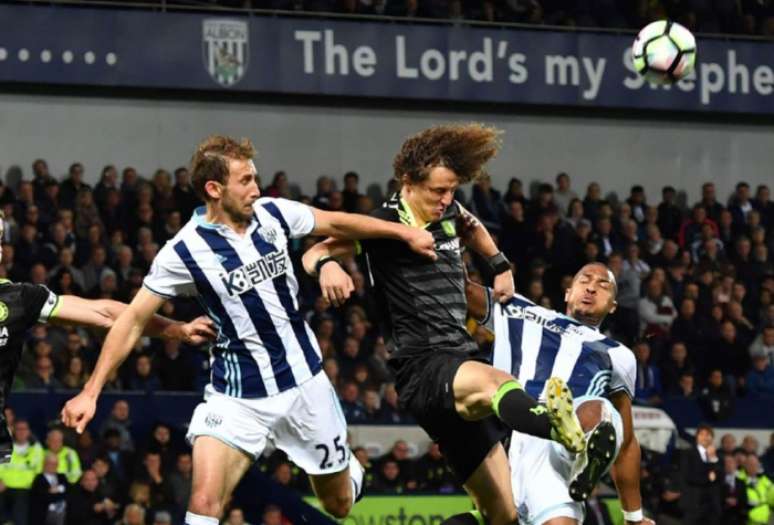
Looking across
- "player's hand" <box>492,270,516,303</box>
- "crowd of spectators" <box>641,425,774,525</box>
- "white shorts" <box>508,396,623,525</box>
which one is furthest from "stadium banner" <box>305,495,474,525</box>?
"player's hand" <box>492,270,516,303</box>

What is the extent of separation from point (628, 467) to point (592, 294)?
0.99 meters

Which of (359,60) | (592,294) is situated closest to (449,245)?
(592,294)

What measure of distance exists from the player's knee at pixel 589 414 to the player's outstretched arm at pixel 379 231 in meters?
1.22

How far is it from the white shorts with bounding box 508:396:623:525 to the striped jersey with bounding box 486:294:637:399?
27cm

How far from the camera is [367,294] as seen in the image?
18.8 m

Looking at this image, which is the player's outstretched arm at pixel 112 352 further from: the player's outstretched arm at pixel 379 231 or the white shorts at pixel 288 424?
the player's outstretched arm at pixel 379 231

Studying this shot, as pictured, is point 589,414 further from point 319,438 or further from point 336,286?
point 336,286

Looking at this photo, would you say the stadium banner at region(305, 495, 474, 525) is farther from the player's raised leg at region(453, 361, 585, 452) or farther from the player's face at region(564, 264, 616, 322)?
the player's raised leg at region(453, 361, 585, 452)

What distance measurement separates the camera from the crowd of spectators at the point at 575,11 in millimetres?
21672

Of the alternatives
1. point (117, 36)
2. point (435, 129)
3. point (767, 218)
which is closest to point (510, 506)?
point (435, 129)

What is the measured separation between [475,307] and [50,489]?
641cm

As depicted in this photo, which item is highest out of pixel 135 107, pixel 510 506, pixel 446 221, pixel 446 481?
pixel 135 107

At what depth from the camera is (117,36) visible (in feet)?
67.7

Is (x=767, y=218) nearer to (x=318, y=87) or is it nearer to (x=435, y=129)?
(x=318, y=87)
